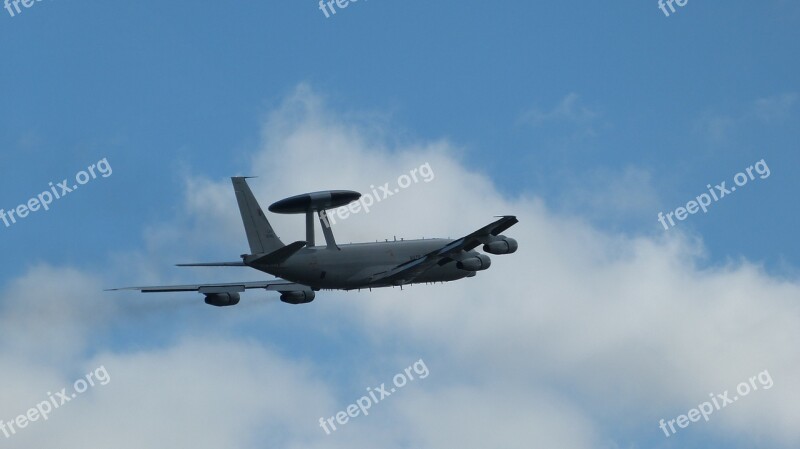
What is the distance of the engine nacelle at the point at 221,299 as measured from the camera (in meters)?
103

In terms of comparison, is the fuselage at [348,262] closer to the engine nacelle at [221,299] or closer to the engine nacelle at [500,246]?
the engine nacelle at [500,246]

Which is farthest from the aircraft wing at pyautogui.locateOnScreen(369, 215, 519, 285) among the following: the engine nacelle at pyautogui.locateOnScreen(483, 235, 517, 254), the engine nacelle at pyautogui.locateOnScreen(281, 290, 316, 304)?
the engine nacelle at pyautogui.locateOnScreen(281, 290, 316, 304)

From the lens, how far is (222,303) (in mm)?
103312

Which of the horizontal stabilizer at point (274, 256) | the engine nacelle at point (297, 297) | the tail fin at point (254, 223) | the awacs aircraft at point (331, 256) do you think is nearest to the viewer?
the horizontal stabilizer at point (274, 256)

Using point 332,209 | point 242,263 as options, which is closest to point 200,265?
point 242,263

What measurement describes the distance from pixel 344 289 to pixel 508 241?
→ 35.7ft

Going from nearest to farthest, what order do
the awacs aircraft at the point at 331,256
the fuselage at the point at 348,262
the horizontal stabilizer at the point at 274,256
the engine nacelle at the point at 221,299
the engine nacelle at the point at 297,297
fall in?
1. the horizontal stabilizer at the point at 274,256
2. the awacs aircraft at the point at 331,256
3. the fuselage at the point at 348,262
4. the engine nacelle at the point at 221,299
5. the engine nacelle at the point at 297,297

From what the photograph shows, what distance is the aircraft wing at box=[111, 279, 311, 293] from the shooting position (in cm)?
9988

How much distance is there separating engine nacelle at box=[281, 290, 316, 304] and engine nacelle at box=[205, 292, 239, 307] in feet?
15.0

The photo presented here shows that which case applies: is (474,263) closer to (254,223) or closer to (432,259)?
(432,259)

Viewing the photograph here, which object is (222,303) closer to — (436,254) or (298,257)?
(298,257)

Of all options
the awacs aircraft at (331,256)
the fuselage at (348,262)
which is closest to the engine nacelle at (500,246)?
the awacs aircraft at (331,256)

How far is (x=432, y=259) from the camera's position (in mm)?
101500

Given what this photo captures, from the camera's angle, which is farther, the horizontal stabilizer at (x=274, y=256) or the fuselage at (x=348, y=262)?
the fuselage at (x=348, y=262)
